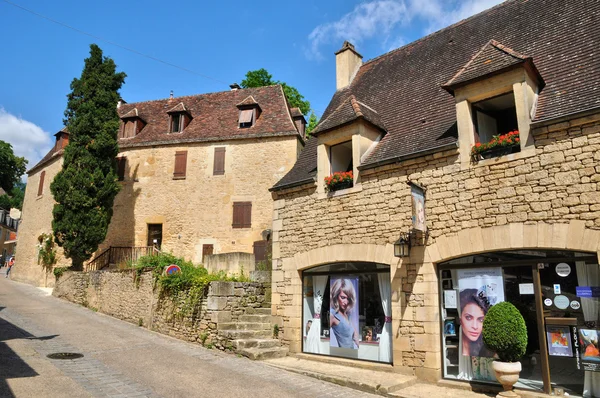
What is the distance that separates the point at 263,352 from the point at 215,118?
1491 cm

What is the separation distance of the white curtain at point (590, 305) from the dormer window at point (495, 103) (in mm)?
1850

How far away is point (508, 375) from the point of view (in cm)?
595

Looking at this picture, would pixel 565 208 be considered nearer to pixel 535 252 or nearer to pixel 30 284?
pixel 535 252

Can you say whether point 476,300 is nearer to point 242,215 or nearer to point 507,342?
A: point 507,342

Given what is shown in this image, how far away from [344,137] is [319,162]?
79cm

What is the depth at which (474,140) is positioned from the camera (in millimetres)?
7328

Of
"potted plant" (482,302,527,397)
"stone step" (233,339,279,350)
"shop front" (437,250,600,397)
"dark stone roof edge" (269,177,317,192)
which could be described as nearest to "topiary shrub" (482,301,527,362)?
"potted plant" (482,302,527,397)

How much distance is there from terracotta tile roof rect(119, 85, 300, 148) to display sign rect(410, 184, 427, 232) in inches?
483

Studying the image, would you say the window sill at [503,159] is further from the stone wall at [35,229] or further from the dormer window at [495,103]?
the stone wall at [35,229]

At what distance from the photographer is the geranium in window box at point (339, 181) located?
901 centimetres

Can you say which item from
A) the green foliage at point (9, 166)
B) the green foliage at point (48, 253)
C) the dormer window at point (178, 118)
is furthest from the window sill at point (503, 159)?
the green foliage at point (9, 166)

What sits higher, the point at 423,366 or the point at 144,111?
the point at 144,111

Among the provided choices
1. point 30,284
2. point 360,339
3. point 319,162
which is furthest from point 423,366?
point 30,284

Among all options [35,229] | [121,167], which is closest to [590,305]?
[121,167]
